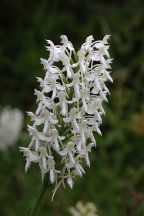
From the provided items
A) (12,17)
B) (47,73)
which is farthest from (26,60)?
(47,73)

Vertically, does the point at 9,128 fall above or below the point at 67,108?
above

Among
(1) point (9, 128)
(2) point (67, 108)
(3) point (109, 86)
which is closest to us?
(2) point (67, 108)

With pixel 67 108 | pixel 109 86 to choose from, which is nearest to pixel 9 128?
pixel 109 86

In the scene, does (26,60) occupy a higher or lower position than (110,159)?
higher

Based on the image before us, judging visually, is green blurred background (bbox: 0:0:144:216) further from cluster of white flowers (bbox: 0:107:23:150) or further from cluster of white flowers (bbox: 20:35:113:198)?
cluster of white flowers (bbox: 20:35:113:198)

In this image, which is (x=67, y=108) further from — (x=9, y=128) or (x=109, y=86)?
(x=109, y=86)

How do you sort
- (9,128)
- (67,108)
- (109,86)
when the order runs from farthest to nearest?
(109,86), (9,128), (67,108)

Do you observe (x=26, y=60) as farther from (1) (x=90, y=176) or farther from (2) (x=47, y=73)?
(2) (x=47, y=73)
